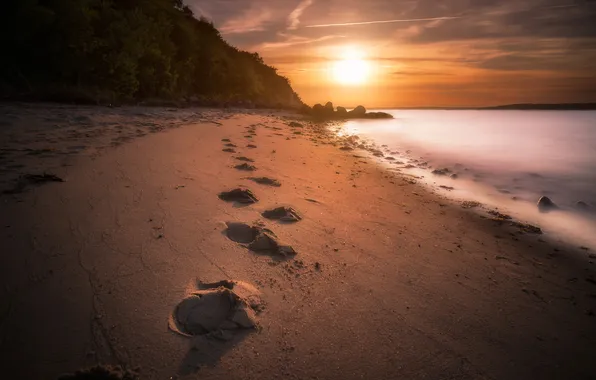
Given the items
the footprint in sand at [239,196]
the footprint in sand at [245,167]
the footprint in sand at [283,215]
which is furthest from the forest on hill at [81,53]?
the footprint in sand at [283,215]

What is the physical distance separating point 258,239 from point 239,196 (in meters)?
0.91

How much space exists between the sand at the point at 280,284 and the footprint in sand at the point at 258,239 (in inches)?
2.2

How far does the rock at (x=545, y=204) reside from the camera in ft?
13.9

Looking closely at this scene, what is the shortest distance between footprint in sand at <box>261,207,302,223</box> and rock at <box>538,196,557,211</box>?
3.85 metres

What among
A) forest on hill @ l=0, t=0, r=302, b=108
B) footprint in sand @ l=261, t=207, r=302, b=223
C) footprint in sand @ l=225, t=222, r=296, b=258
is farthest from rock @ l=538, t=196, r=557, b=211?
forest on hill @ l=0, t=0, r=302, b=108

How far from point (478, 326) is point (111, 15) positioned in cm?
1895

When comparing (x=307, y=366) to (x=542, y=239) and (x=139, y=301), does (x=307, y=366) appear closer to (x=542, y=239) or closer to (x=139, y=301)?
(x=139, y=301)

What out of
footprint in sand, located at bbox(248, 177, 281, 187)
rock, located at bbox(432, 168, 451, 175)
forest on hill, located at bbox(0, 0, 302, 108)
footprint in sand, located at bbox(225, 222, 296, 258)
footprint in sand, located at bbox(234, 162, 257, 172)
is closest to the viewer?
footprint in sand, located at bbox(225, 222, 296, 258)

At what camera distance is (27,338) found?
116 cm

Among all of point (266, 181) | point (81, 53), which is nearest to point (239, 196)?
point (266, 181)

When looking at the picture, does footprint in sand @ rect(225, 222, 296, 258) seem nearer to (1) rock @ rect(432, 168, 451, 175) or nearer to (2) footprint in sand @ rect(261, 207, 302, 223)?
(2) footprint in sand @ rect(261, 207, 302, 223)

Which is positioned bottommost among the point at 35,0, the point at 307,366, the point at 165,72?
the point at 307,366

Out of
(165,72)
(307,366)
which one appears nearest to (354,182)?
(307,366)

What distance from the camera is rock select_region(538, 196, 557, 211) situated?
4225 mm
